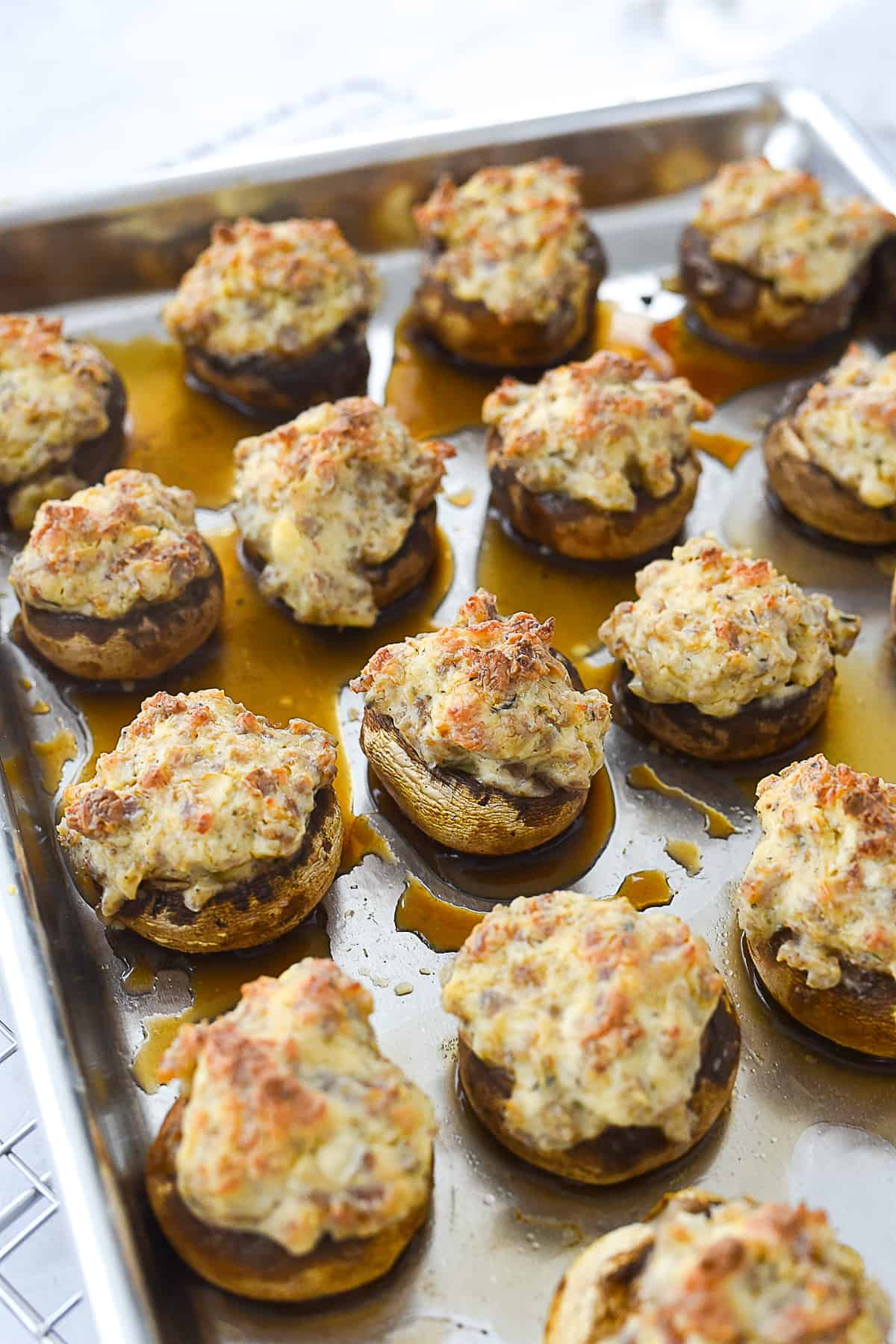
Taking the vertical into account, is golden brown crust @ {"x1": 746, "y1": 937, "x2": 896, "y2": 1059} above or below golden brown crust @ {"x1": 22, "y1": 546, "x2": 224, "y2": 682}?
below

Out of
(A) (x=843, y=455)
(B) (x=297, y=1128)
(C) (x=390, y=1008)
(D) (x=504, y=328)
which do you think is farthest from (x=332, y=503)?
(B) (x=297, y=1128)

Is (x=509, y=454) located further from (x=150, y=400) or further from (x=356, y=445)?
(x=150, y=400)

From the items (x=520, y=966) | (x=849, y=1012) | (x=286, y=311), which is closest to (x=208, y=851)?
(x=520, y=966)

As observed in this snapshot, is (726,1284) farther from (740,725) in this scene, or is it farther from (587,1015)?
(740,725)

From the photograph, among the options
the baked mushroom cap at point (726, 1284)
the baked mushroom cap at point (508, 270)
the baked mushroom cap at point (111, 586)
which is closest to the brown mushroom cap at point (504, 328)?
the baked mushroom cap at point (508, 270)

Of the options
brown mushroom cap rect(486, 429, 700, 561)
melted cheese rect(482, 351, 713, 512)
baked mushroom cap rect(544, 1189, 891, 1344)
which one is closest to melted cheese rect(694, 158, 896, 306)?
melted cheese rect(482, 351, 713, 512)

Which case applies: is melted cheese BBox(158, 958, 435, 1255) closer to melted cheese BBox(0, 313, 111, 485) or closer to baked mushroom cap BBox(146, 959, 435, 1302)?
baked mushroom cap BBox(146, 959, 435, 1302)

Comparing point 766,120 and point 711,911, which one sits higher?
point 766,120
